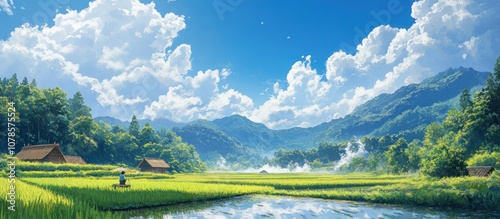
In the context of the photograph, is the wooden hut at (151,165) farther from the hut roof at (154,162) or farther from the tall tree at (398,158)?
the tall tree at (398,158)

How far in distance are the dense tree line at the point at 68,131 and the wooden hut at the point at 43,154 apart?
20.1 ft

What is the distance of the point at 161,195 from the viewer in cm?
2292

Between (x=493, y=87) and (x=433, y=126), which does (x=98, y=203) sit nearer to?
(x=493, y=87)

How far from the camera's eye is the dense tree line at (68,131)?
225ft

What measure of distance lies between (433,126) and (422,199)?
57487mm

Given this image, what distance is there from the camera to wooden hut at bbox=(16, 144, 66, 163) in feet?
181

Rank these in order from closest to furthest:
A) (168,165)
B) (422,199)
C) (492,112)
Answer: (422,199) → (492,112) → (168,165)

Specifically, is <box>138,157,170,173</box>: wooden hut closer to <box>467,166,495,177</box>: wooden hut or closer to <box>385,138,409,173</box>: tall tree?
<box>385,138,409,173</box>: tall tree

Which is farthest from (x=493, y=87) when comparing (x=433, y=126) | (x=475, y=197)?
(x=475, y=197)

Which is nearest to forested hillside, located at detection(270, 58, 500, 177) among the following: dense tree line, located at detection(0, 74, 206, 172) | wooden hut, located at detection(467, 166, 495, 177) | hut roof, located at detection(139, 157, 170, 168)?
wooden hut, located at detection(467, 166, 495, 177)

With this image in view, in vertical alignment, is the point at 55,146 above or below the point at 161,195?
above

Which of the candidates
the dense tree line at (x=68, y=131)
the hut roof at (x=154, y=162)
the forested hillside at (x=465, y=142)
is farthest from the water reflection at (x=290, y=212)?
the hut roof at (x=154, y=162)

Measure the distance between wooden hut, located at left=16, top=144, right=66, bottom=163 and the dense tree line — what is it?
6126mm

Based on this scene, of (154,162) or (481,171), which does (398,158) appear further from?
(154,162)
